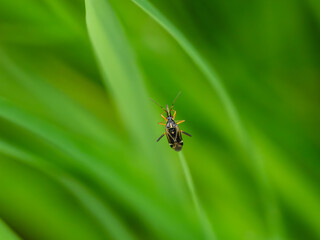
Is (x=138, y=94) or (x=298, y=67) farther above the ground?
(x=298, y=67)

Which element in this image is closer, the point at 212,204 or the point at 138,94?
the point at 138,94

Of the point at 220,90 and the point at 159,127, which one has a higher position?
the point at 159,127

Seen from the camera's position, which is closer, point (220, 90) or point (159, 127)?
point (220, 90)

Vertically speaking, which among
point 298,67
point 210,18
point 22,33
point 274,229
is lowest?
point 274,229

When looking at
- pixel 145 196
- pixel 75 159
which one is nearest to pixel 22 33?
pixel 75 159

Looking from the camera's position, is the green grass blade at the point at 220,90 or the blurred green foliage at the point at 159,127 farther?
the blurred green foliage at the point at 159,127

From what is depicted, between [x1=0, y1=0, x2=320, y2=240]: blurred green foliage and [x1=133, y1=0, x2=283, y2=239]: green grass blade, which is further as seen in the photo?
[x1=0, y1=0, x2=320, y2=240]: blurred green foliage

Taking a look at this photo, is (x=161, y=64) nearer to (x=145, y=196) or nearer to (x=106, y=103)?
(x=106, y=103)

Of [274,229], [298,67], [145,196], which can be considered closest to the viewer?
[145,196]
